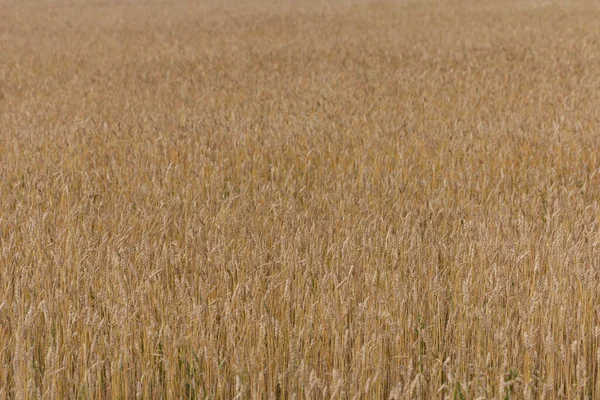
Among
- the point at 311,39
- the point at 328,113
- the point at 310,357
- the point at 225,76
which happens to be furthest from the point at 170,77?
the point at 310,357

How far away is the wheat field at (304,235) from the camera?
1.91 metres

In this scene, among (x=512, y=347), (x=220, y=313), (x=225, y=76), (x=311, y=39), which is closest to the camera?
(x=512, y=347)

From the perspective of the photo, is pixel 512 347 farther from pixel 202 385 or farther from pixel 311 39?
pixel 311 39

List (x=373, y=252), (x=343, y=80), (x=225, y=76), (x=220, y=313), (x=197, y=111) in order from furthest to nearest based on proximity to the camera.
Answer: (x=225, y=76) < (x=343, y=80) < (x=197, y=111) < (x=373, y=252) < (x=220, y=313)

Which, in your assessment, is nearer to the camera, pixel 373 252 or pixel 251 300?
pixel 251 300

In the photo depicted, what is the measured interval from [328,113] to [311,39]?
660cm

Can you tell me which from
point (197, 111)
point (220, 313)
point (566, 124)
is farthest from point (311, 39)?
point (220, 313)

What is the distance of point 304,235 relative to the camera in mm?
2850

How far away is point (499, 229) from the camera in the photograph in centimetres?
290

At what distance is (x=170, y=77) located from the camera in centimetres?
819

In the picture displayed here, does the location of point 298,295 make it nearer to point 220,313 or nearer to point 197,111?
point 220,313

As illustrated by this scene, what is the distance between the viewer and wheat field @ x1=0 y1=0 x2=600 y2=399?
1914 mm

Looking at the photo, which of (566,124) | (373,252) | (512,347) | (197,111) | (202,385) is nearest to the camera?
(202,385)

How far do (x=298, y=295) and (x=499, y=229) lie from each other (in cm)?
109
